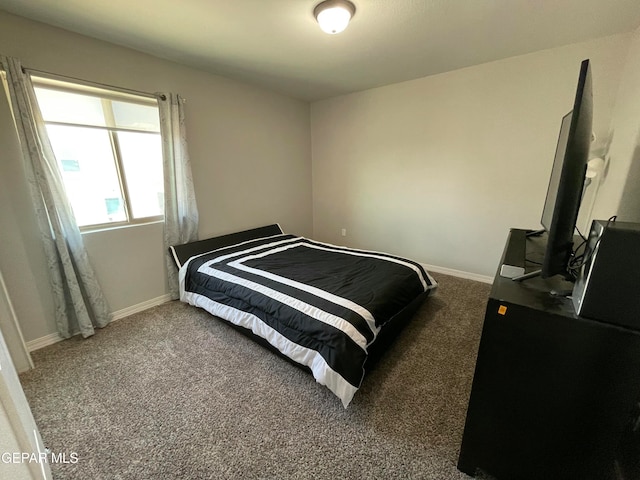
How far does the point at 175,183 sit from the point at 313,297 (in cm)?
200

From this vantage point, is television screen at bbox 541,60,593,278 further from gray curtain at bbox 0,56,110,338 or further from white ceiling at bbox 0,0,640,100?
gray curtain at bbox 0,56,110,338

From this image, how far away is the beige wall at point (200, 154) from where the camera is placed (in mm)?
2020

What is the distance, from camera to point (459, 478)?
1202 millimetres

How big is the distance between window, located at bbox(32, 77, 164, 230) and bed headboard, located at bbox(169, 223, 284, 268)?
1.42ft

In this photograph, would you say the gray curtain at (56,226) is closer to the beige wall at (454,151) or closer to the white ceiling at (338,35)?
the white ceiling at (338,35)

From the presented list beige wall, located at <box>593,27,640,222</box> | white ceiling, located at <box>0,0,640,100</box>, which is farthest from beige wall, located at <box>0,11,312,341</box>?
beige wall, located at <box>593,27,640,222</box>

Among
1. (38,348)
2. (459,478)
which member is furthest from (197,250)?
(459,478)

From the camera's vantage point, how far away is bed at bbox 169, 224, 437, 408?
157 centimetres

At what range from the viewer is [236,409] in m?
1.57

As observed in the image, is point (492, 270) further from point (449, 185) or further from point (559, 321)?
point (559, 321)

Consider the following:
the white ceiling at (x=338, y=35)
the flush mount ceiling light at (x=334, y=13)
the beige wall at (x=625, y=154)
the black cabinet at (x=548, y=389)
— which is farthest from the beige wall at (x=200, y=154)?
the beige wall at (x=625, y=154)

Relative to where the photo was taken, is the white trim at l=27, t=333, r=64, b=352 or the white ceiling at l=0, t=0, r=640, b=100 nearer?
the white ceiling at l=0, t=0, r=640, b=100

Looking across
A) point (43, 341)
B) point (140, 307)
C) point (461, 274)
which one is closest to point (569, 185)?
point (461, 274)

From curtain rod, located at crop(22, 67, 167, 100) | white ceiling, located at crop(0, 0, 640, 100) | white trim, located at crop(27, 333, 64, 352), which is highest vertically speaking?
white ceiling, located at crop(0, 0, 640, 100)
